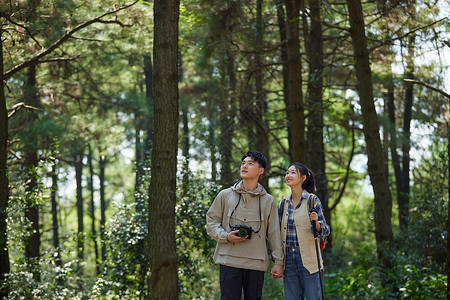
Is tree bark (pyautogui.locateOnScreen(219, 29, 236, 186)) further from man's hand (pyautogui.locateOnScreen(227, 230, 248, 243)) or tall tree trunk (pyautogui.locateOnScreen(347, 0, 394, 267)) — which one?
man's hand (pyautogui.locateOnScreen(227, 230, 248, 243))

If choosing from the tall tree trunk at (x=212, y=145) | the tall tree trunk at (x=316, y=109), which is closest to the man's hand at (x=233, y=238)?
the tall tree trunk at (x=212, y=145)

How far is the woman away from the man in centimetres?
15

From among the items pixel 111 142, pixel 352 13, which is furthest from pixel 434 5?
pixel 111 142

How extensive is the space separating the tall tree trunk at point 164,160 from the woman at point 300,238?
1.46m

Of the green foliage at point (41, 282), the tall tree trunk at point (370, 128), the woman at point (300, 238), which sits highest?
the tall tree trunk at point (370, 128)

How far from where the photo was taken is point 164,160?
5.82m

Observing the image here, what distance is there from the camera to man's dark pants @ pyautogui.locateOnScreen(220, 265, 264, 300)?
4.60 metres

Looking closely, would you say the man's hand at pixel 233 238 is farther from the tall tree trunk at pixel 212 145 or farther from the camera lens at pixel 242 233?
the tall tree trunk at pixel 212 145

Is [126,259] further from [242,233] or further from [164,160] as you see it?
[242,233]

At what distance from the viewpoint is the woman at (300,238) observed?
15.5 feet

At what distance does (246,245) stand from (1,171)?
4.49 metres

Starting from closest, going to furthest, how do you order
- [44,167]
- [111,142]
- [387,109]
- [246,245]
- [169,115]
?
[246,245] → [169,115] → [44,167] → [387,109] → [111,142]

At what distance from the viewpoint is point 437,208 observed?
930cm

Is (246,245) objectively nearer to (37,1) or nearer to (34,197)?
(34,197)
